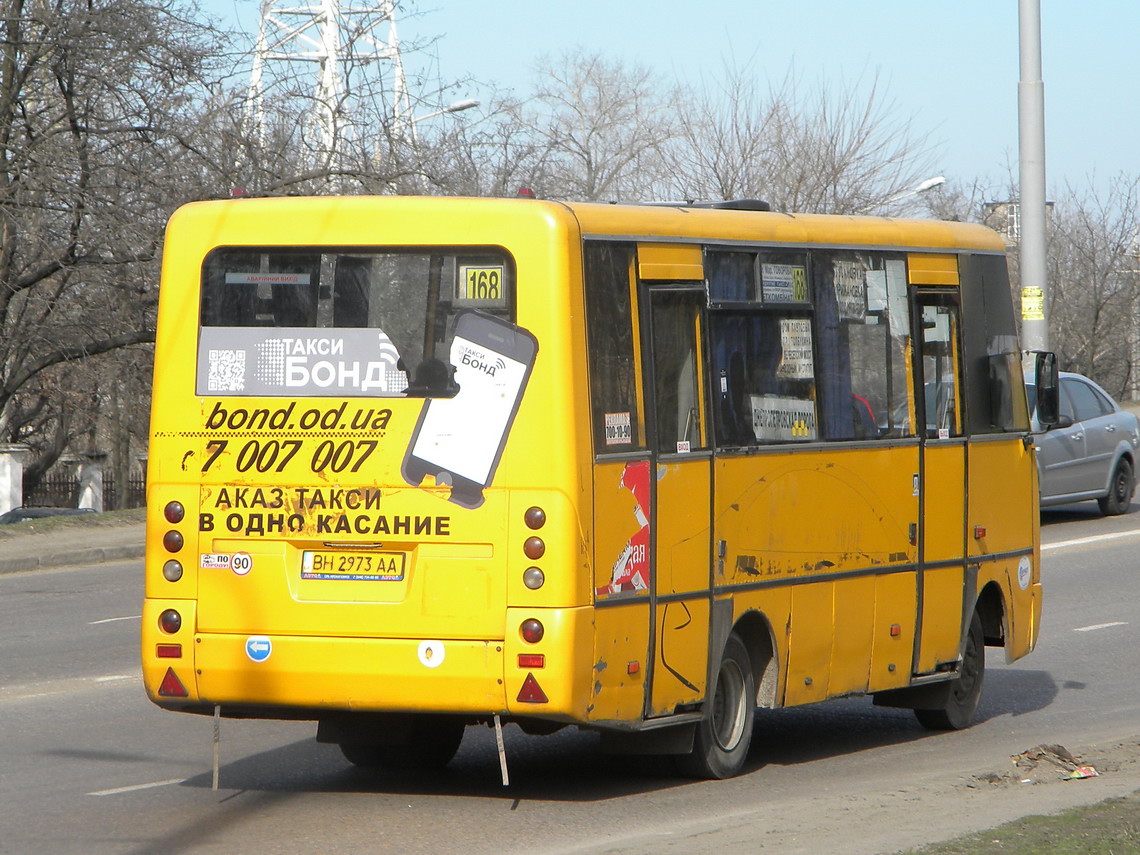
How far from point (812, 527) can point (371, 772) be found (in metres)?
2.55

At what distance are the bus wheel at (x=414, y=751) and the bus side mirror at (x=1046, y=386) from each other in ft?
14.3

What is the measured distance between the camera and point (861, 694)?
9164 millimetres

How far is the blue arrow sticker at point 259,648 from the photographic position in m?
7.32

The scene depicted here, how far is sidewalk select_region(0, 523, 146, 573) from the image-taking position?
18477 millimetres

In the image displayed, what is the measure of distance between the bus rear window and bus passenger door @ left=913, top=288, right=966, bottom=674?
335cm

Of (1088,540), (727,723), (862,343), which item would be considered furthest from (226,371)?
(1088,540)

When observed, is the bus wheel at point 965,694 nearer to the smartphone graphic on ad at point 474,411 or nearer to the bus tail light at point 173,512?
the smartphone graphic on ad at point 474,411

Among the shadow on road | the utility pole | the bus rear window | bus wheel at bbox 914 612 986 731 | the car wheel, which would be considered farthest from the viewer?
the car wheel

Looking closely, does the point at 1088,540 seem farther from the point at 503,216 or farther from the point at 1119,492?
the point at 503,216

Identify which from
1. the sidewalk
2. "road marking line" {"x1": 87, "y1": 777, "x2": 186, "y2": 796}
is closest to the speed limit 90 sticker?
"road marking line" {"x1": 87, "y1": 777, "x2": 186, "y2": 796}

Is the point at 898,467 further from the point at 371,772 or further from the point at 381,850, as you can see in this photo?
the point at 381,850

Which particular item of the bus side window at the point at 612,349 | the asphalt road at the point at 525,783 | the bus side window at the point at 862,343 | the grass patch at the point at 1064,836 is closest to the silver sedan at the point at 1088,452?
the asphalt road at the point at 525,783

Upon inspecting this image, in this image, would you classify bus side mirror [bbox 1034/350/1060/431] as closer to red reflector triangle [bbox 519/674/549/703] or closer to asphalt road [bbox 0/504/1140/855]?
asphalt road [bbox 0/504/1140/855]

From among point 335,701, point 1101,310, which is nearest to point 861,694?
point 335,701
